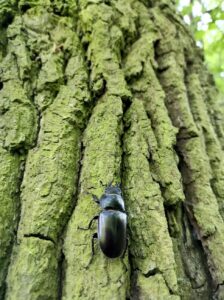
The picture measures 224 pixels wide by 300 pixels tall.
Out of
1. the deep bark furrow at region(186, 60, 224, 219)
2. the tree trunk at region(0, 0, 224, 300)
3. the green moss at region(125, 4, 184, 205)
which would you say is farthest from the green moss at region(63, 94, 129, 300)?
the deep bark furrow at region(186, 60, 224, 219)

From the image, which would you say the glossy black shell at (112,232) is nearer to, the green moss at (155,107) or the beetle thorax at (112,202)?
the beetle thorax at (112,202)

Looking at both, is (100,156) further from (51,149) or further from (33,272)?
(33,272)

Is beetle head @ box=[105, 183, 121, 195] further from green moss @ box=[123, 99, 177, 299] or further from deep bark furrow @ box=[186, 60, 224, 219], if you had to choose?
deep bark furrow @ box=[186, 60, 224, 219]

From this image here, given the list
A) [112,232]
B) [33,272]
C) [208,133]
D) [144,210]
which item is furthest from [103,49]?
[33,272]

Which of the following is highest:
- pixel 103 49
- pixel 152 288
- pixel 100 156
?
pixel 103 49

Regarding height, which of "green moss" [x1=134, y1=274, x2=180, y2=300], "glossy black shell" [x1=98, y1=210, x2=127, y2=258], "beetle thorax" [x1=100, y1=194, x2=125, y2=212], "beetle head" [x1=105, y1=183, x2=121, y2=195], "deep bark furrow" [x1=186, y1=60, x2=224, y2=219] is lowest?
"green moss" [x1=134, y1=274, x2=180, y2=300]

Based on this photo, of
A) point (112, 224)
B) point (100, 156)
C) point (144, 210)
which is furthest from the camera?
point (100, 156)

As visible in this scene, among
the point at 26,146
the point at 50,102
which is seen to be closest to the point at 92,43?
the point at 50,102
